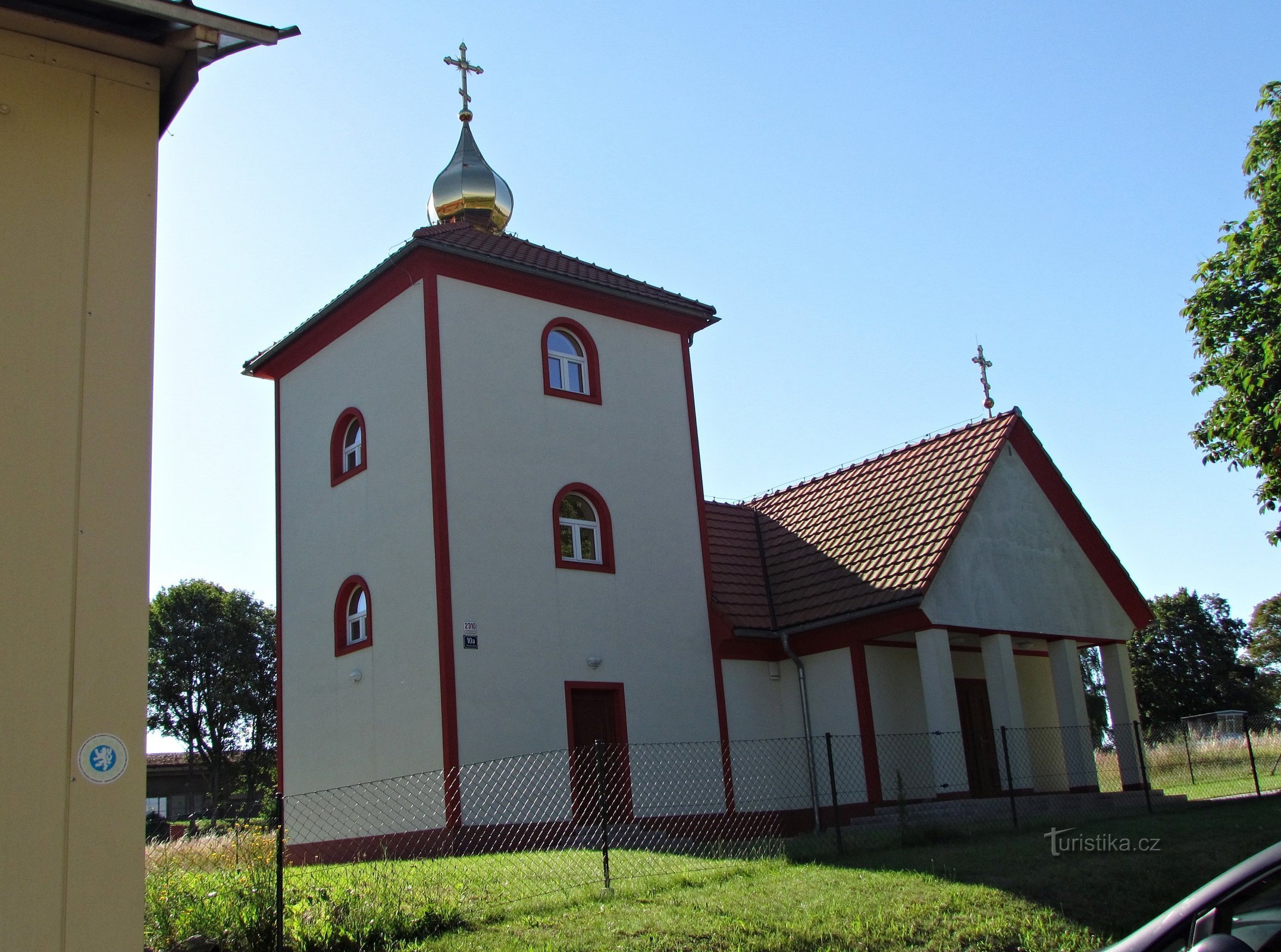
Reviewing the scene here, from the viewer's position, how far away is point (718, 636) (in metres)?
18.5

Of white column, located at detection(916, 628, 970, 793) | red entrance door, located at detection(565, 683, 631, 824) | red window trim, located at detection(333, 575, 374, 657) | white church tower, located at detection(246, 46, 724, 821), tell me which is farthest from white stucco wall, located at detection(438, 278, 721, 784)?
white column, located at detection(916, 628, 970, 793)

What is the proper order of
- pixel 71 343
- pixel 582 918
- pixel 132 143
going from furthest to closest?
pixel 582 918 → pixel 132 143 → pixel 71 343

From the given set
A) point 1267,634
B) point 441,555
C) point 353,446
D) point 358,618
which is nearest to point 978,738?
point 441,555

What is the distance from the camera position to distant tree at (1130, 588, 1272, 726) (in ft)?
173

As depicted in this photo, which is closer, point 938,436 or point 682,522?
point 682,522

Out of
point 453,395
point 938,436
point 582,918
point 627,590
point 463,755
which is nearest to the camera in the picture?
point 582,918

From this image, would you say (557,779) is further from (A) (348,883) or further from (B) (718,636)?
(A) (348,883)

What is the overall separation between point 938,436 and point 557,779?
30.9 feet

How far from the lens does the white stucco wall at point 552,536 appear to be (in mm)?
15922

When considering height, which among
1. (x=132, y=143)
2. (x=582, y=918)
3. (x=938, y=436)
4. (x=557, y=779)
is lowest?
(x=582, y=918)

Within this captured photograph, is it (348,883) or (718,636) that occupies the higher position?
(718,636)

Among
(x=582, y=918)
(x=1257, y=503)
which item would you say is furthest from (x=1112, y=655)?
(x=582, y=918)

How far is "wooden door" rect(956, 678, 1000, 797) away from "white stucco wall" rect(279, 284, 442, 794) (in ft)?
28.7

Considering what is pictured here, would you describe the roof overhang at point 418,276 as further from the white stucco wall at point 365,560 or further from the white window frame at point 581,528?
the white window frame at point 581,528
